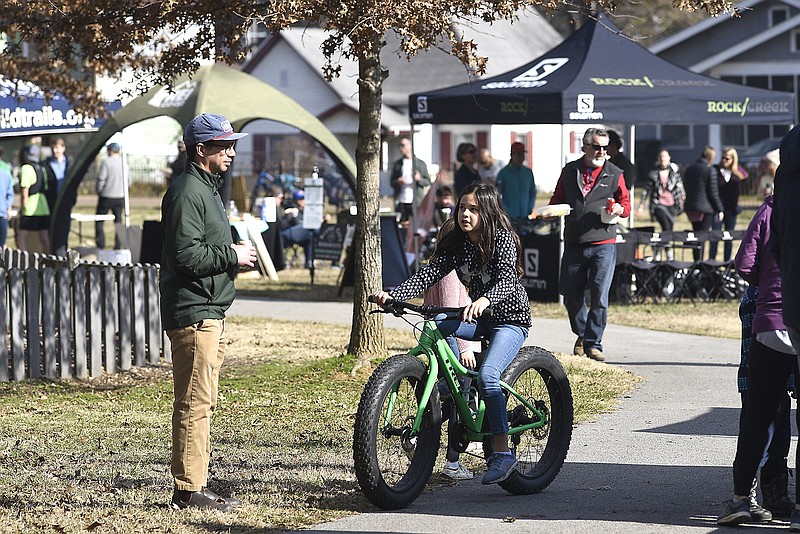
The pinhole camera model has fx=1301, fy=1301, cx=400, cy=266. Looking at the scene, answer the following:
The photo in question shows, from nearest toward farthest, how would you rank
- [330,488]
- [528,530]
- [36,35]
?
[528,530]
[330,488]
[36,35]

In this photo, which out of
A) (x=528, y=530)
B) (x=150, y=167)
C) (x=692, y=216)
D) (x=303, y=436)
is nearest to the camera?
(x=528, y=530)

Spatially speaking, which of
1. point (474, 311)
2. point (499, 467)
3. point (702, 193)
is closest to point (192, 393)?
point (474, 311)

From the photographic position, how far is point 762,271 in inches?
234

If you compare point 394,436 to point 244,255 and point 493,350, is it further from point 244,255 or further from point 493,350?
point 244,255

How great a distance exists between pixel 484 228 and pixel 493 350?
2.04ft

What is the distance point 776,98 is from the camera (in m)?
17.2

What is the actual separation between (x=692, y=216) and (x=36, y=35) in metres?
11.1

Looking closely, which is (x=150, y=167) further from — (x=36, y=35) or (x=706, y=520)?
(x=706, y=520)

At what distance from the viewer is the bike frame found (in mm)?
6352

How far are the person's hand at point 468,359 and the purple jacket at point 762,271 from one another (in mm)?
1426

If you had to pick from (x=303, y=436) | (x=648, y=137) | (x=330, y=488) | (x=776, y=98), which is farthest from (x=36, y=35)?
(x=648, y=137)

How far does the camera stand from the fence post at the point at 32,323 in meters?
10.5

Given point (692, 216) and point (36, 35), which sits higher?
point (36, 35)

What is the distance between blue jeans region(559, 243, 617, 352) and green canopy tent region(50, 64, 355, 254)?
7633 millimetres
